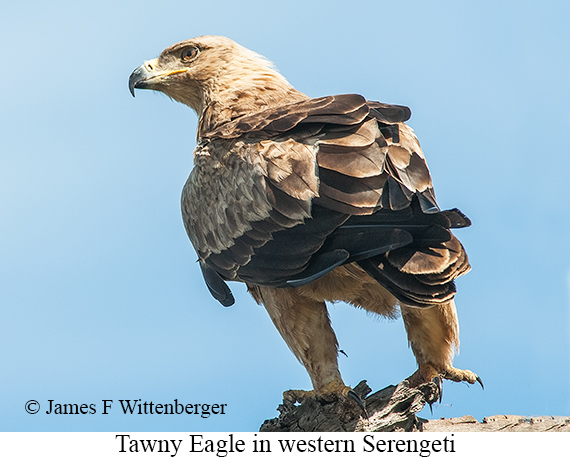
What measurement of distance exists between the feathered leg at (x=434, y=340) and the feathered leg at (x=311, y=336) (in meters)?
0.69

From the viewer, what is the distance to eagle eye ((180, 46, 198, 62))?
8.01m

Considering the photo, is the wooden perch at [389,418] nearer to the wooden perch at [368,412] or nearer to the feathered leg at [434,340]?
the wooden perch at [368,412]

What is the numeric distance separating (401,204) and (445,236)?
499 mm

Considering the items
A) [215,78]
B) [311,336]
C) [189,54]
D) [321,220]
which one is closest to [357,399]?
[311,336]

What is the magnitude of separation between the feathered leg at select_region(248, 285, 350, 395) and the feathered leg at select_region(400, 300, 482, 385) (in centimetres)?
69

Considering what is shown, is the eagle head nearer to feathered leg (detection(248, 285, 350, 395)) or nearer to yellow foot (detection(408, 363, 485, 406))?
feathered leg (detection(248, 285, 350, 395))

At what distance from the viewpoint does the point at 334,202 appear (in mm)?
5344

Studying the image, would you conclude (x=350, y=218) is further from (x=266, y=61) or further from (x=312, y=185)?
(x=266, y=61)

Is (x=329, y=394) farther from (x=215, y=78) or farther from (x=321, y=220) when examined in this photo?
(x=215, y=78)

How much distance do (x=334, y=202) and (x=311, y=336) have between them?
5.17 feet

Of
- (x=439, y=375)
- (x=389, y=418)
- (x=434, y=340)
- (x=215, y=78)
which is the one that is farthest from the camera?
(x=215, y=78)

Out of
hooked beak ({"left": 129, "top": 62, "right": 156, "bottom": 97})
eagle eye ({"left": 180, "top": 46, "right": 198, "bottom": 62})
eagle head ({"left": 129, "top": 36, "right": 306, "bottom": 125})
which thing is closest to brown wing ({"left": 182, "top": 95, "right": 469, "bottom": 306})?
eagle head ({"left": 129, "top": 36, "right": 306, "bottom": 125})

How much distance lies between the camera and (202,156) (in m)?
6.67
